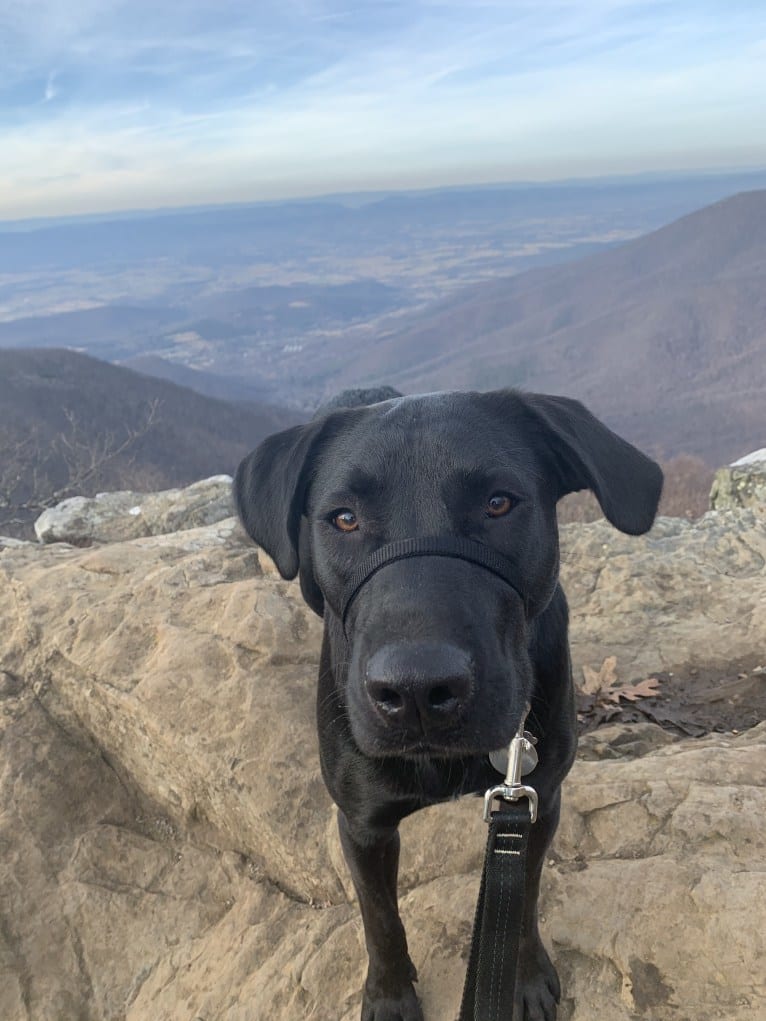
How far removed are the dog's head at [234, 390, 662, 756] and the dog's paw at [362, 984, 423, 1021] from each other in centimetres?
128

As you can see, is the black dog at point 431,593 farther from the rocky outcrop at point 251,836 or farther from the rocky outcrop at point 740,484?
the rocky outcrop at point 740,484

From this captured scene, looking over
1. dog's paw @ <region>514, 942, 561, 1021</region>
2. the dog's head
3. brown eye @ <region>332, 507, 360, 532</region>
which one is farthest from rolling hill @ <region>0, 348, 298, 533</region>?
dog's paw @ <region>514, 942, 561, 1021</region>

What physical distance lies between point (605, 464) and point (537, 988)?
1.93 meters

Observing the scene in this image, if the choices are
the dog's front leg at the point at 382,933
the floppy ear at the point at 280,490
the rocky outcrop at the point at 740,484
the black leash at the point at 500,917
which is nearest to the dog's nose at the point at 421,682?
the black leash at the point at 500,917

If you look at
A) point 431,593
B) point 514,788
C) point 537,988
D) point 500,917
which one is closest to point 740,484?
point 537,988

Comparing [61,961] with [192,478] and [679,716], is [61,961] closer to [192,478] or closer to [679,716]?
[679,716]

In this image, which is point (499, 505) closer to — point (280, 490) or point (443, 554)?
point (443, 554)

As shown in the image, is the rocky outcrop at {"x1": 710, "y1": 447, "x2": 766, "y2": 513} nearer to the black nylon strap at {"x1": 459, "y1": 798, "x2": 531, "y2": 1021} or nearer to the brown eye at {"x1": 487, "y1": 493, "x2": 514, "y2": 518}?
the brown eye at {"x1": 487, "y1": 493, "x2": 514, "y2": 518}

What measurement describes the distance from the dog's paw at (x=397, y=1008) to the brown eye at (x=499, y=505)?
6.26 feet

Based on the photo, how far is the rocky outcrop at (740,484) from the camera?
925 centimetres

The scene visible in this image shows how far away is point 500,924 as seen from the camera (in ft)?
6.95

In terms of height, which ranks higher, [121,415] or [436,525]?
[436,525]

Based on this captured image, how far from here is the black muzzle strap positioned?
1.98 m

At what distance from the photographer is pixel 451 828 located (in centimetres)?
332
